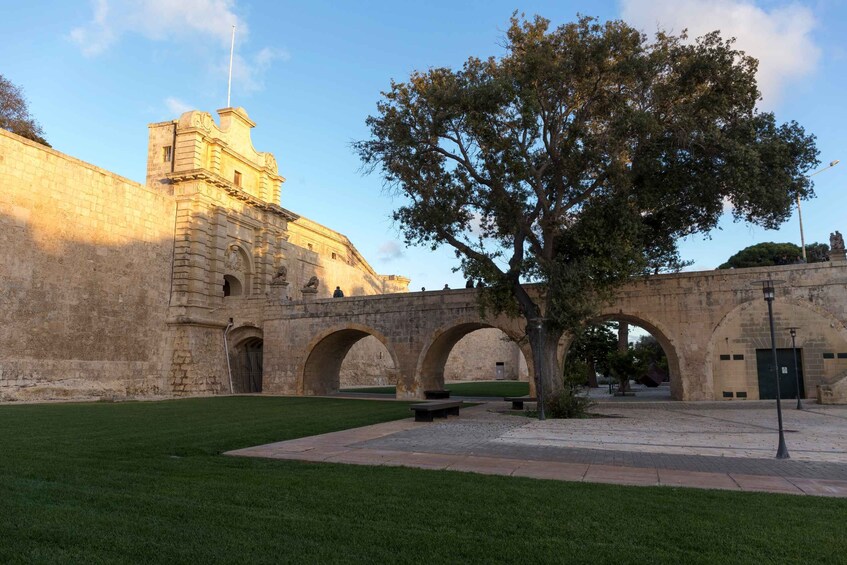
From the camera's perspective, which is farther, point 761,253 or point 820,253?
point 761,253

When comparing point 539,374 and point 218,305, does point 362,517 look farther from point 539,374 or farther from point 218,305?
point 218,305

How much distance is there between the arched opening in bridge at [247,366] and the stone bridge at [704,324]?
7681 mm

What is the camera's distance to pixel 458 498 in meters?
5.26

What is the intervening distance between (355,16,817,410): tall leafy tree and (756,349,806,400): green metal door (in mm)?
5185

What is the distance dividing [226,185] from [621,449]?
73.7ft

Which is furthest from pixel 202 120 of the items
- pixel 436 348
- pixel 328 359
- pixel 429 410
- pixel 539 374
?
pixel 539 374

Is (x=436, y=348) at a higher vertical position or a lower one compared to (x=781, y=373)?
higher

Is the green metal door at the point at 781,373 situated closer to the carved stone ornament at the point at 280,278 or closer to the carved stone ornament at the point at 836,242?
the carved stone ornament at the point at 836,242

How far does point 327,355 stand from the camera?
26.2m

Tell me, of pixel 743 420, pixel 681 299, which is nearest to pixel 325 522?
pixel 743 420

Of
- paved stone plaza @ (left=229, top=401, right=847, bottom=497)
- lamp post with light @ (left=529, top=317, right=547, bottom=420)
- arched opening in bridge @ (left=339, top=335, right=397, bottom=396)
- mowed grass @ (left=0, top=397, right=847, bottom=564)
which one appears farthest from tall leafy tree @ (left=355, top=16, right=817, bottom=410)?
arched opening in bridge @ (left=339, top=335, right=397, bottom=396)

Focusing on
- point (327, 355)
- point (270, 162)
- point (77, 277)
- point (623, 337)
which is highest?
point (270, 162)

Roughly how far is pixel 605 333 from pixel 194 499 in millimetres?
28347

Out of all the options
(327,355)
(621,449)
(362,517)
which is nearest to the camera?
(362,517)
